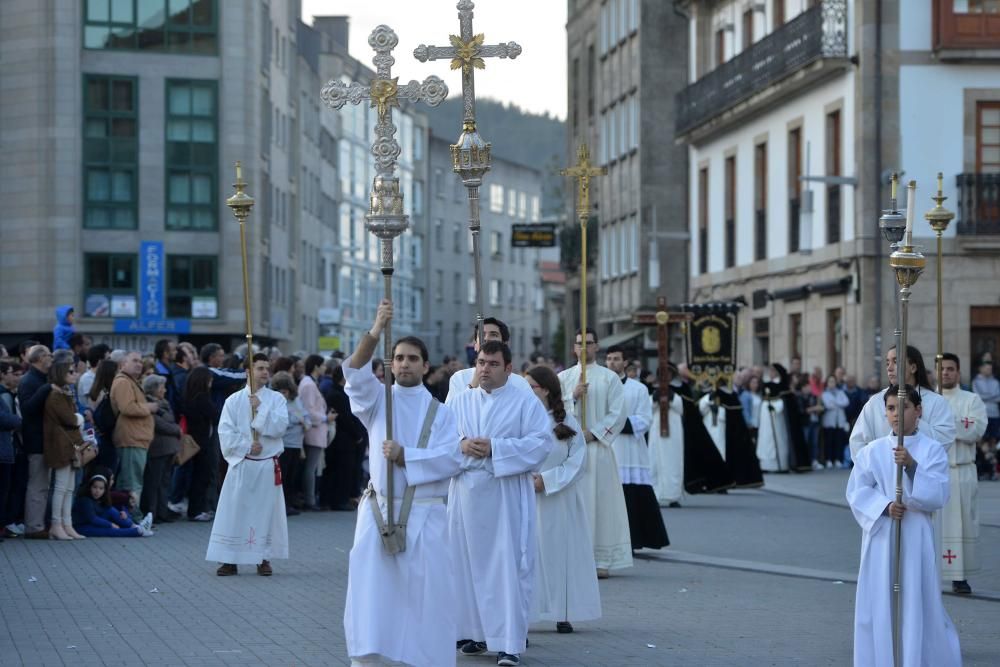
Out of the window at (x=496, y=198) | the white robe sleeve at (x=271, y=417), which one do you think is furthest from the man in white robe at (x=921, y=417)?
the window at (x=496, y=198)

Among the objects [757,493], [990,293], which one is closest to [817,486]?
[757,493]

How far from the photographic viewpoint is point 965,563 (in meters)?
15.3

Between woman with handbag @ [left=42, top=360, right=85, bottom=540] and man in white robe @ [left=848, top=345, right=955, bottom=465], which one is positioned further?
woman with handbag @ [left=42, top=360, right=85, bottom=540]

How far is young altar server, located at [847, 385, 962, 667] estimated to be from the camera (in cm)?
1043

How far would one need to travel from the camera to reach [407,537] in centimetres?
1021

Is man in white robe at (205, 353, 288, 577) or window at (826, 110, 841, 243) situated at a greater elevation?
window at (826, 110, 841, 243)

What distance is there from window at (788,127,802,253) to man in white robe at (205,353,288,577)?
87.9 feet

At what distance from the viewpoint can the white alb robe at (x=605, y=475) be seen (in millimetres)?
16406

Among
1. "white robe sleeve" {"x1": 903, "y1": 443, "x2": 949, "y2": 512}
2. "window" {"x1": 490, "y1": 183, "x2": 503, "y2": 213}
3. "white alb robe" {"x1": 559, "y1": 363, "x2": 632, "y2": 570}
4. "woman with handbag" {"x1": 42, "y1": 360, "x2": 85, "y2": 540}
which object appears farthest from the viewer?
"window" {"x1": 490, "y1": 183, "x2": 503, "y2": 213}

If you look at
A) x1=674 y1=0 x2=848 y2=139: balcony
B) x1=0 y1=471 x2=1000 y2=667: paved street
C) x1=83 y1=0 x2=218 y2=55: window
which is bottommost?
x1=0 y1=471 x2=1000 y2=667: paved street

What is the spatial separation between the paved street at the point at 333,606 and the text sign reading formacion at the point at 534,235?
24.6 m

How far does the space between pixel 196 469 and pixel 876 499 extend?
538 inches

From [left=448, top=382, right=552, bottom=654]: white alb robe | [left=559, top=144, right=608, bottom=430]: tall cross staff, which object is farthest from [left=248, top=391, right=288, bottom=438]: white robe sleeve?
[left=448, top=382, right=552, bottom=654]: white alb robe

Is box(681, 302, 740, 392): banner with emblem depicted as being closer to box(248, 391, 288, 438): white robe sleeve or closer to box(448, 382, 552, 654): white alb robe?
box(248, 391, 288, 438): white robe sleeve
